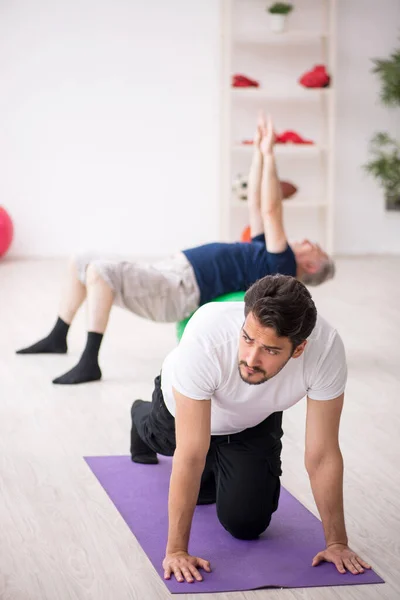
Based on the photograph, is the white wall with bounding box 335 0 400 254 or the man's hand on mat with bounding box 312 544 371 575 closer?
the man's hand on mat with bounding box 312 544 371 575

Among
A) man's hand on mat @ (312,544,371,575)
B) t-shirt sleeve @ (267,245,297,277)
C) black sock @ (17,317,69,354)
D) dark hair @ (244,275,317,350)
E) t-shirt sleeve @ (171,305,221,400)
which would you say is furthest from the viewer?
black sock @ (17,317,69,354)

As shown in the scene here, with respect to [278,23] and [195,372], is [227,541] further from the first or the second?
[278,23]

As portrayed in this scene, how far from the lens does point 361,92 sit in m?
7.68

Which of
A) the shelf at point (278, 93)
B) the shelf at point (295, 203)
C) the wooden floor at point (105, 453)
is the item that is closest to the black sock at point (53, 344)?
the wooden floor at point (105, 453)

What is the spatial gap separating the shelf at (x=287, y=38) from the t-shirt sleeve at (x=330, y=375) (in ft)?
17.8

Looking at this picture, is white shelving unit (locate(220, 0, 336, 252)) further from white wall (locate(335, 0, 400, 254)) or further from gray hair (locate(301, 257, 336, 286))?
gray hair (locate(301, 257, 336, 286))

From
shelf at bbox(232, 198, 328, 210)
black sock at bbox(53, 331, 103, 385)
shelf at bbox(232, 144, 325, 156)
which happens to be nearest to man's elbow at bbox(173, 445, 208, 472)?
black sock at bbox(53, 331, 103, 385)

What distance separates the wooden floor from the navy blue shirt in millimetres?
473

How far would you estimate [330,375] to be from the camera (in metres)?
2.11

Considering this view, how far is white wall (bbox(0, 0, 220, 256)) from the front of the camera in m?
7.27

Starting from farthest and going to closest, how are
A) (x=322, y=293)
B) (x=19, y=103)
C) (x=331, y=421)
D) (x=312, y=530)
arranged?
1. (x=19, y=103)
2. (x=322, y=293)
3. (x=312, y=530)
4. (x=331, y=421)

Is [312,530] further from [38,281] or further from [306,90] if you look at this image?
[306,90]

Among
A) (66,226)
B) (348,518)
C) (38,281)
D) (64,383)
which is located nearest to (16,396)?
(64,383)

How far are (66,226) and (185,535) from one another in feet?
18.3
